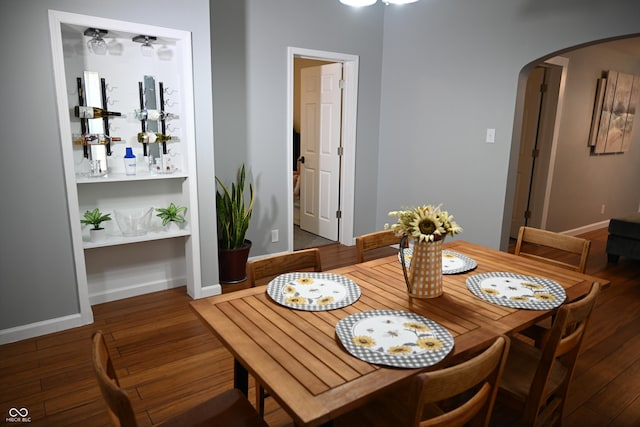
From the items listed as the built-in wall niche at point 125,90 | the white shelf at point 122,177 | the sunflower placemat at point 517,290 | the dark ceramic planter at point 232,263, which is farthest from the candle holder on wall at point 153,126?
the sunflower placemat at point 517,290

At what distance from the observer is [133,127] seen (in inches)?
122

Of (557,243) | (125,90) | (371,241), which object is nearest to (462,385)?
(371,241)

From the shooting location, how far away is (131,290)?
332 cm

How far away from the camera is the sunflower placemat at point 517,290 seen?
1.63m

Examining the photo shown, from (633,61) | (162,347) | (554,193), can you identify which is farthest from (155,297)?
(633,61)

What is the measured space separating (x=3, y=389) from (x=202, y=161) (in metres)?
1.76

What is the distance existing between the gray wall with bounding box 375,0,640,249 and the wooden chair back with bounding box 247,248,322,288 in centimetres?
227

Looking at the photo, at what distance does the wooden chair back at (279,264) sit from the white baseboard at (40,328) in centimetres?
162

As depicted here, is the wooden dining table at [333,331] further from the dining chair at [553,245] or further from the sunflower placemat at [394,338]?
the dining chair at [553,245]

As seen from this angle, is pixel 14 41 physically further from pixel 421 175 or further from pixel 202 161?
pixel 421 175

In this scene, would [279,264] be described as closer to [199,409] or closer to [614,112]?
[199,409]

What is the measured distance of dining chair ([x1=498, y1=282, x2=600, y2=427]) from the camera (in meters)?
1.39

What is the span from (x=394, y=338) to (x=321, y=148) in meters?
3.75

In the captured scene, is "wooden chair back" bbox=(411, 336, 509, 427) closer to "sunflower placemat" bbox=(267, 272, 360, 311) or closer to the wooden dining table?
the wooden dining table
